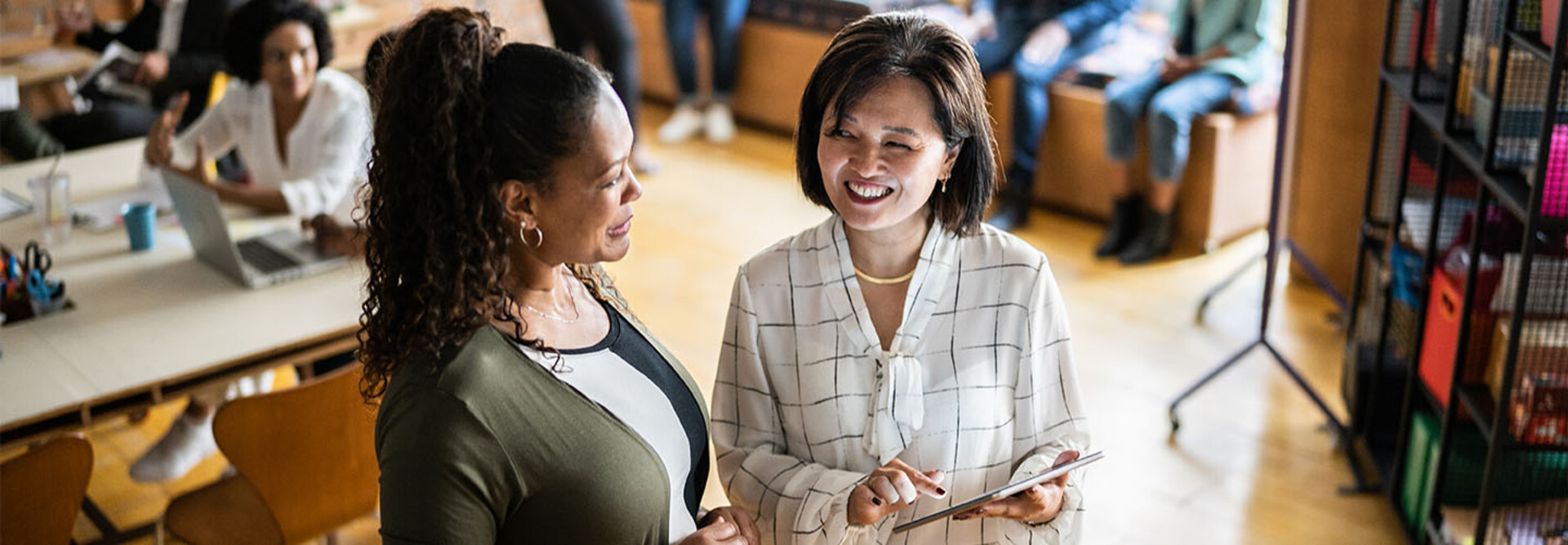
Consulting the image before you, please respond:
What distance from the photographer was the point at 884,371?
5.42 feet

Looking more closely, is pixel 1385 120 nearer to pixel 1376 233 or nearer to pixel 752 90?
pixel 1376 233

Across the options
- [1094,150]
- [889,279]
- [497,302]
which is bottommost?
[1094,150]

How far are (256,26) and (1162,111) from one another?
9.09ft

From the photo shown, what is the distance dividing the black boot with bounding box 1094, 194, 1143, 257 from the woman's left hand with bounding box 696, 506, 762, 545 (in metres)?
3.26

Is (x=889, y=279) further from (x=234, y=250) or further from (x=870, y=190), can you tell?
(x=234, y=250)

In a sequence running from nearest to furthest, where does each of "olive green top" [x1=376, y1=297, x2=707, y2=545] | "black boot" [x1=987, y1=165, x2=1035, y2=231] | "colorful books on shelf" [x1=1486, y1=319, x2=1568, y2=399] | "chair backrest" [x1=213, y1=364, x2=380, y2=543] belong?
"olive green top" [x1=376, y1=297, x2=707, y2=545], "chair backrest" [x1=213, y1=364, x2=380, y2=543], "colorful books on shelf" [x1=1486, y1=319, x2=1568, y2=399], "black boot" [x1=987, y1=165, x2=1035, y2=231]

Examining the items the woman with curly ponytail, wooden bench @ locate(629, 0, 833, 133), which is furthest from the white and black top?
wooden bench @ locate(629, 0, 833, 133)

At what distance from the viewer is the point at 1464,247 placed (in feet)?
8.94

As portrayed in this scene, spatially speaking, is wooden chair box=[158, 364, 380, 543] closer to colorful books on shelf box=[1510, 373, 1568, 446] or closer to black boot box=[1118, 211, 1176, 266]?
colorful books on shelf box=[1510, 373, 1568, 446]

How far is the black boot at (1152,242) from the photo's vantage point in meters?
4.59

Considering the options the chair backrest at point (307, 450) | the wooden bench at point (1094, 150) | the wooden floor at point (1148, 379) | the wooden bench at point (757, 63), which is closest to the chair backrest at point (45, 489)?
the chair backrest at point (307, 450)

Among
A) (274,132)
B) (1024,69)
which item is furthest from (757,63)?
(274,132)

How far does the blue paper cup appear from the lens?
302cm

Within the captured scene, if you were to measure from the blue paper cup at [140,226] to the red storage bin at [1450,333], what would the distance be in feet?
9.02
